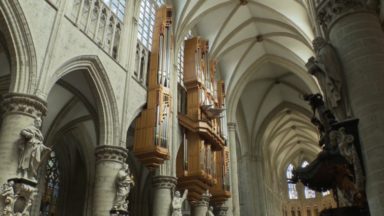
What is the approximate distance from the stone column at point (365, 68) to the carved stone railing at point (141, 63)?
322 inches

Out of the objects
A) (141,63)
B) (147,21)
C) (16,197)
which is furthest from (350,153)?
(147,21)

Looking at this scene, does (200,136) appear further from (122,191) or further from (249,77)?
(249,77)

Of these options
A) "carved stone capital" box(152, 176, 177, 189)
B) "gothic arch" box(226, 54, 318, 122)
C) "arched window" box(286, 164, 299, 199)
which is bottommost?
"carved stone capital" box(152, 176, 177, 189)

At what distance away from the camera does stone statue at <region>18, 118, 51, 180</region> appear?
8680mm

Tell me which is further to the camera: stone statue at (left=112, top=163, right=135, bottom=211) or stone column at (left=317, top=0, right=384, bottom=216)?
stone statue at (left=112, top=163, right=135, bottom=211)

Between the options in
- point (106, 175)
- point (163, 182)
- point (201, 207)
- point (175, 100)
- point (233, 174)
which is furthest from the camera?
point (233, 174)

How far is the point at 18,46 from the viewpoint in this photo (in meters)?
9.66

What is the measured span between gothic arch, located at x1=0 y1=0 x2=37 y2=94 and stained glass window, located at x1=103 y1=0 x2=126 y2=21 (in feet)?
16.5

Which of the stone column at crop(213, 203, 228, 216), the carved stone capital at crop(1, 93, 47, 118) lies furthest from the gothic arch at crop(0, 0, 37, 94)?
the stone column at crop(213, 203, 228, 216)

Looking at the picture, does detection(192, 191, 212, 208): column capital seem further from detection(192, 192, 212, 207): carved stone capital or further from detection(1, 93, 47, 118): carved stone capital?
detection(1, 93, 47, 118): carved stone capital

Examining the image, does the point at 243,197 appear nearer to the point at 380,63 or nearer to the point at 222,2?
the point at 222,2

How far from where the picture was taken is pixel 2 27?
9664 mm

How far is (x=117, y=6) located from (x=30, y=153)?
8046 millimetres

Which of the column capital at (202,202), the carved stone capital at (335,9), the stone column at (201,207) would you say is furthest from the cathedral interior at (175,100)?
the column capital at (202,202)
